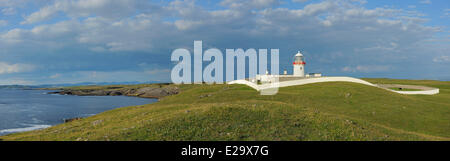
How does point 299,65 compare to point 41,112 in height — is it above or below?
above

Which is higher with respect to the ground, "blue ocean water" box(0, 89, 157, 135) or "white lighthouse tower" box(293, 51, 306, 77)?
"white lighthouse tower" box(293, 51, 306, 77)

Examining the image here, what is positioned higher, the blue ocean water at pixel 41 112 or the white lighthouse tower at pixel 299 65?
the white lighthouse tower at pixel 299 65

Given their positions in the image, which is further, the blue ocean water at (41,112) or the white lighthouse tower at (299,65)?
the white lighthouse tower at (299,65)

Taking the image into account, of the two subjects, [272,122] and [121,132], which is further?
[272,122]

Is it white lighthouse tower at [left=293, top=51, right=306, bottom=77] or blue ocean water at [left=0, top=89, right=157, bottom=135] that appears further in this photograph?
white lighthouse tower at [left=293, top=51, right=306, bottom=77]
